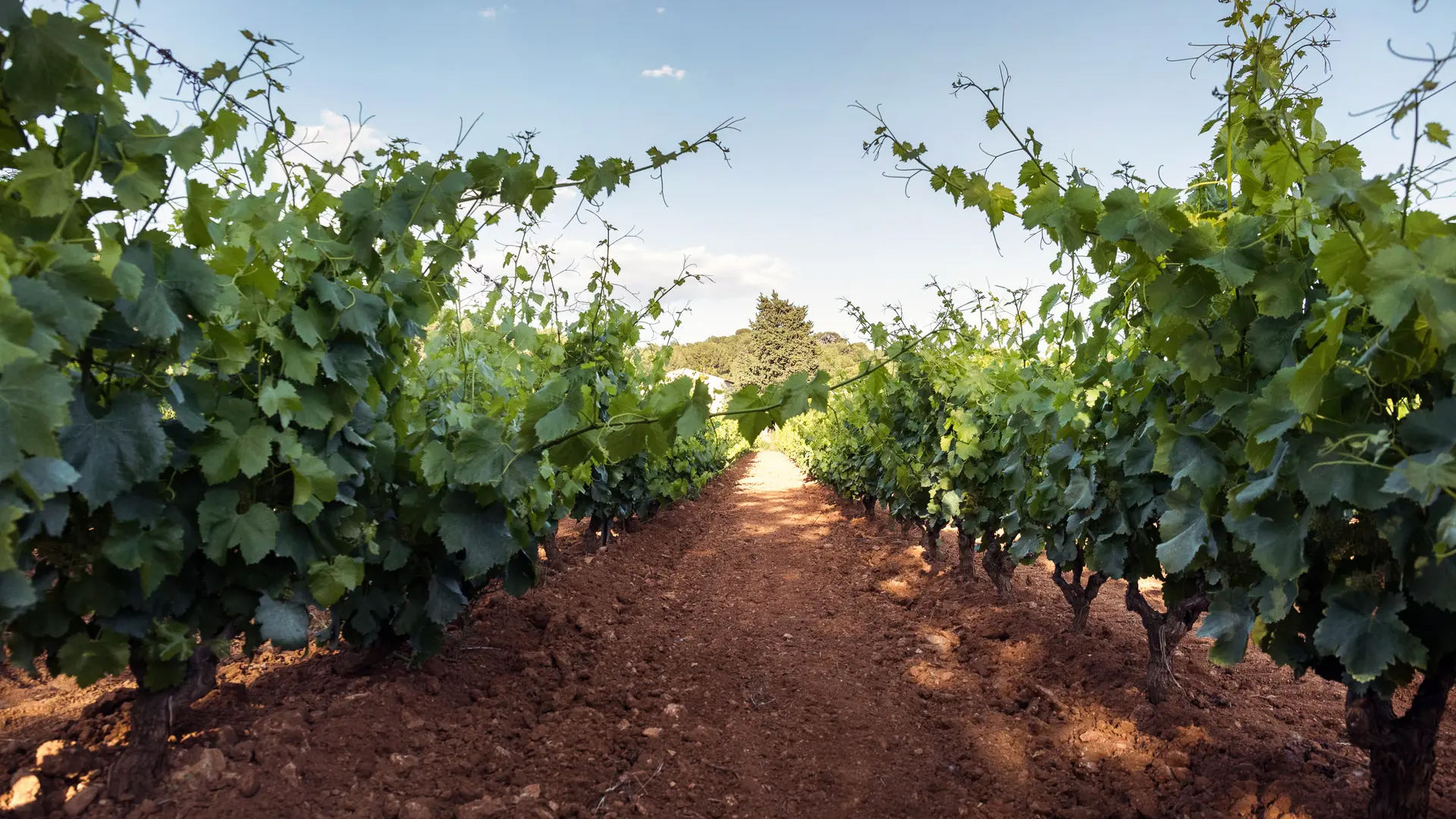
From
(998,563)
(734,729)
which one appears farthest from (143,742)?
(998,563)

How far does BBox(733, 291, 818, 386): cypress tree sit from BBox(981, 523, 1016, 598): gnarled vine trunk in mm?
50258

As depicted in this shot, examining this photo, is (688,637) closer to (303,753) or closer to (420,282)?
(303,753)

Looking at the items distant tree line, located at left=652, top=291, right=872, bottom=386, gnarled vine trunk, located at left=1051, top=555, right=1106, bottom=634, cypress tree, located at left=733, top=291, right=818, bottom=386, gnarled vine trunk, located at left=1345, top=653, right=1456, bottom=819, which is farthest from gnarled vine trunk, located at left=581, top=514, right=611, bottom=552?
cypress tree, located at left=733, top=291, right=818, bottom=386

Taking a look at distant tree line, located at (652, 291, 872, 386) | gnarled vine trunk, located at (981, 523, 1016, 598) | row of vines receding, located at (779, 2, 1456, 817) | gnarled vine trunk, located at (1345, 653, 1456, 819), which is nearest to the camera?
row of vines receding, located at (779, 2, 1456, 817)

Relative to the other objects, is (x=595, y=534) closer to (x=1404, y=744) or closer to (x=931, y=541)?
(x=931, y=541)

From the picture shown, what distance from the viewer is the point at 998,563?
17.8ft

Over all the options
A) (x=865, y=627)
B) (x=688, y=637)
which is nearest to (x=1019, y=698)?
(x=865, y=627)

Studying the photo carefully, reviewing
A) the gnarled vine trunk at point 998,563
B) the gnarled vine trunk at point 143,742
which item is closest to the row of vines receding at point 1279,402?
the gnarled vine trunk at point 998,563

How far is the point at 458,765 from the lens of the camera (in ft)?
9.44

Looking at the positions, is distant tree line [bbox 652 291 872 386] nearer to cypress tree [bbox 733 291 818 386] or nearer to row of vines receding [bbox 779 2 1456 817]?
cypress tree [bbox 733 291 818 386]

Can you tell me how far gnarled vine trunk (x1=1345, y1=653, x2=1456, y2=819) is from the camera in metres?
2.05

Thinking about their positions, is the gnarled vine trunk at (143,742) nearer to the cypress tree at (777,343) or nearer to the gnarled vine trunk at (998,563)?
the gnarled vine trunk at (998,563)

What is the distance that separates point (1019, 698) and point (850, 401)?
6327 millimetres

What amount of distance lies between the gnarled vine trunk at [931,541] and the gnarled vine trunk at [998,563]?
3.03ft
